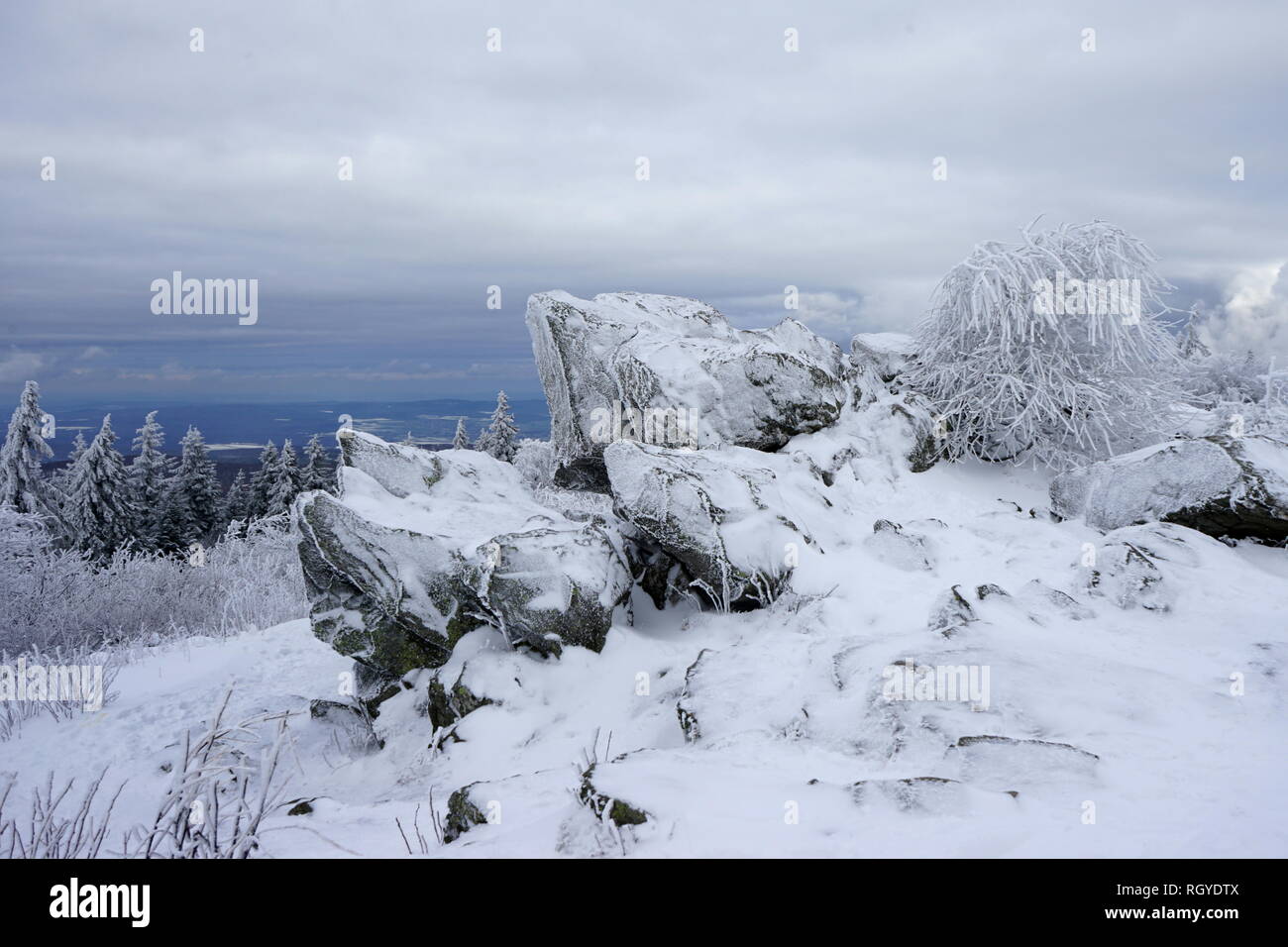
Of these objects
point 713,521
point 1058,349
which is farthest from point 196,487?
point 1058,349

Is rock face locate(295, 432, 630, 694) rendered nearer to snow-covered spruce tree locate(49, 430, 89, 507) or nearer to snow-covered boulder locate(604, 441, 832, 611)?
snow-covered boulder locate(604, 441, 832, 611)

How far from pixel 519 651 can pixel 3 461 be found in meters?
29.1

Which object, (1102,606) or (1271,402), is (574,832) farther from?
(1271,402)

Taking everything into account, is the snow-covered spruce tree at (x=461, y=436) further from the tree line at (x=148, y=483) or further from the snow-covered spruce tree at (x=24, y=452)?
the snow-covered spruce tree at (x=24, y=452)

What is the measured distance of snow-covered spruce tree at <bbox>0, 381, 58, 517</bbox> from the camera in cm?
2569

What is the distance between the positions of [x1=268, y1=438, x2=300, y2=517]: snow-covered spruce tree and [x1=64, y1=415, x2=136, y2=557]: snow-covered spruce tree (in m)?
5.52

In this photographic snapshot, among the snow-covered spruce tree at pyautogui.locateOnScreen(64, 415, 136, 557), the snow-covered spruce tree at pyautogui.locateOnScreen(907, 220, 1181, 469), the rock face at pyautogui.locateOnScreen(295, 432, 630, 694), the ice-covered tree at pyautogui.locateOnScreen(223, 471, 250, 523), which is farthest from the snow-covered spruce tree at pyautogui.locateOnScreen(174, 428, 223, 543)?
the snow-covered spruce tree at pyautogui.locateOnScreen(907, 220, 1181, 469)

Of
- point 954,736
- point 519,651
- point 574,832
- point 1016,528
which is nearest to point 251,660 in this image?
point 519,651

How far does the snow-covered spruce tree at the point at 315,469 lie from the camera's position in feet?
111

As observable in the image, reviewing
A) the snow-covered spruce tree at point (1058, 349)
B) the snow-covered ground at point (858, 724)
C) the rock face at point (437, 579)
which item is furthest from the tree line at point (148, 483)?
the snow-covered spruce tree at point (1058, 349)

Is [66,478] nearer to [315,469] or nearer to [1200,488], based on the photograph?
[315,469]

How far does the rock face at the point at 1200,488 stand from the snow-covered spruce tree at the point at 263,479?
33985 millimetres

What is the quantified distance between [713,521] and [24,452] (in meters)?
29.9

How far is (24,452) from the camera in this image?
25938 mm
